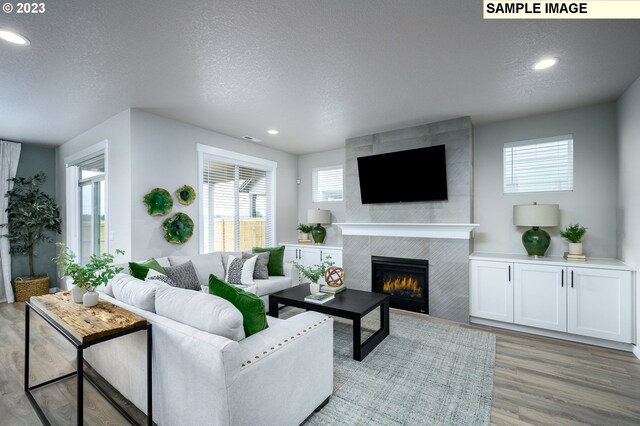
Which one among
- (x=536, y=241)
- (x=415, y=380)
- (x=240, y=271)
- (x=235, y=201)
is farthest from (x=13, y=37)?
(x=536, y=241)

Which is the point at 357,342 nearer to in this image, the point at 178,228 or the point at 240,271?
the point at 240,271

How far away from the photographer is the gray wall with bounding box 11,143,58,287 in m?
5.03

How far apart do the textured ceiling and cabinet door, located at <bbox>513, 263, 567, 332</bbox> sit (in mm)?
1950

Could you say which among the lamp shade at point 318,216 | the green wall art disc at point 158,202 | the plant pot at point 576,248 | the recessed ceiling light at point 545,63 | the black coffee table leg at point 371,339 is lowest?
the black coffee table leg at point 371,339

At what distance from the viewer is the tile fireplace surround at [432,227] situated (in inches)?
150

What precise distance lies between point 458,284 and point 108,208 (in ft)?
15.4

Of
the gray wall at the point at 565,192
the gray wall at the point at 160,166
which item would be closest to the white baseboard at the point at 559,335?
the gray wall at the point at 565,192

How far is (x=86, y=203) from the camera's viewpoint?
4883 millimetres

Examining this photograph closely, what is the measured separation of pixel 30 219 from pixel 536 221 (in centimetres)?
751

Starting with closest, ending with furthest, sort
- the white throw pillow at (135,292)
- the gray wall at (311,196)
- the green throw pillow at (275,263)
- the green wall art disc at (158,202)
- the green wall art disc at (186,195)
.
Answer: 1. the white throw pillow at (135,292)
2. the green wall art disc at (158,202)
3. the green wall art disc at (186,195)
4. the green throw pillow at (275,263)
5. the gray wall at (311,196)

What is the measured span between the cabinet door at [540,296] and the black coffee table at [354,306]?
1.62m

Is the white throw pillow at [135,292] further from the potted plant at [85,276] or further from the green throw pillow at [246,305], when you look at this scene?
the green throw pillow at [246,305]

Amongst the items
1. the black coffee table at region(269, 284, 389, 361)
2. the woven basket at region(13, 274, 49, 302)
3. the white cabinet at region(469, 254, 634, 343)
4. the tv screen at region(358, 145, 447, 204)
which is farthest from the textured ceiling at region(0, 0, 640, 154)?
the woven basket at region(13, 274, 49, 302)

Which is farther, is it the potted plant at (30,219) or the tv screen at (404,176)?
the potted plant at (30,219)
